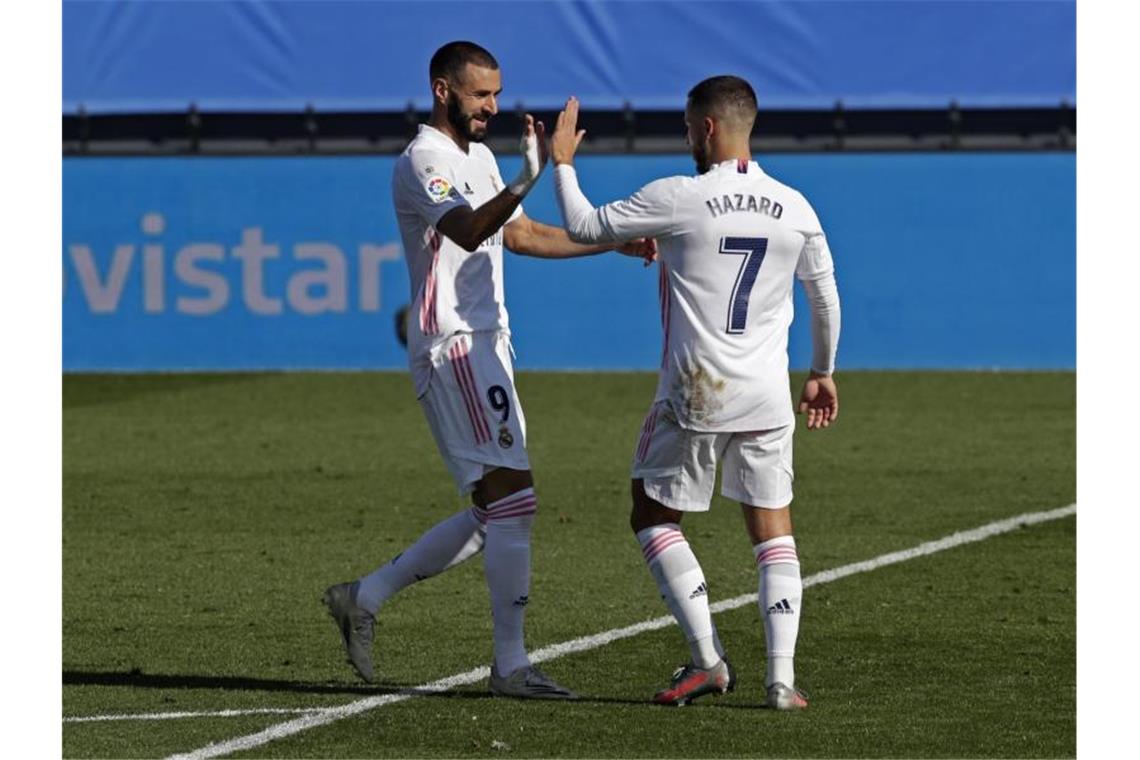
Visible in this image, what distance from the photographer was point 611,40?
23.0 m

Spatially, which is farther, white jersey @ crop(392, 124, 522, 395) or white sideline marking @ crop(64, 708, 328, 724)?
white jersey @ crop(392, 124, 522, 395)

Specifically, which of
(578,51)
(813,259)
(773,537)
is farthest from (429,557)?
(578,51)

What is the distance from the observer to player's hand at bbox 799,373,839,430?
686 cm

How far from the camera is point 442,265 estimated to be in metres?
7.13

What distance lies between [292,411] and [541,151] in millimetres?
11279

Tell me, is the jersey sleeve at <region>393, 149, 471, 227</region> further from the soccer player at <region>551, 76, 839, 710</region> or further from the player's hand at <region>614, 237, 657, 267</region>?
the player's hand at <region>614, 237, 657, 267</region>

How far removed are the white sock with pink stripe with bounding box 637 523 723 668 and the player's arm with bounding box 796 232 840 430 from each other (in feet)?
1.82

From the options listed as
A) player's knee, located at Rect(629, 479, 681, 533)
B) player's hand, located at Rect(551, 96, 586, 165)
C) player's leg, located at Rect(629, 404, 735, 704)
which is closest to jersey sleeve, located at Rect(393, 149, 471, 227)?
player's hand, located at Rect(551, 96, 586, 165)

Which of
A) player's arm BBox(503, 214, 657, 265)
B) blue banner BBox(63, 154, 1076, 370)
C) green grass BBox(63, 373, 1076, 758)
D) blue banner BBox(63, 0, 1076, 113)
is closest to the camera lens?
green grass BBox(63, 373, 1076, 758)

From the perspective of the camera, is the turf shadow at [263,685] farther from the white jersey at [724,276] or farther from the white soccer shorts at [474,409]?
the white jersey at [724,276]

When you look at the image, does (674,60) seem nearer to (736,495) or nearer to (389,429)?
(389,429)

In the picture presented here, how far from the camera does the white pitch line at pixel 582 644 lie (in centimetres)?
629

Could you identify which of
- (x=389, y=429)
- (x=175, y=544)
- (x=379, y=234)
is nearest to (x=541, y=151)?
(x=175, y=544)

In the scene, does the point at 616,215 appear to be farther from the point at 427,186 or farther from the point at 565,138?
the point at 427,186
